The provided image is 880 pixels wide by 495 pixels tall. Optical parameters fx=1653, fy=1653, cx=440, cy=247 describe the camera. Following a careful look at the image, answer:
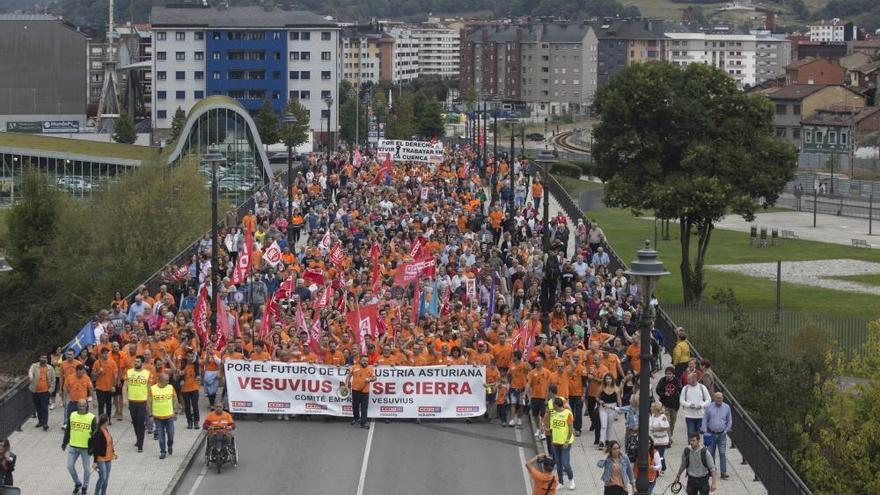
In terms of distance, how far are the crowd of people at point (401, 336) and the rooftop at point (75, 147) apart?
38.6 metres

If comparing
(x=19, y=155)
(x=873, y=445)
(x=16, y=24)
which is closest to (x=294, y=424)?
(x=873, y=445)

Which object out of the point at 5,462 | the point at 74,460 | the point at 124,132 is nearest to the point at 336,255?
the point at 74,460

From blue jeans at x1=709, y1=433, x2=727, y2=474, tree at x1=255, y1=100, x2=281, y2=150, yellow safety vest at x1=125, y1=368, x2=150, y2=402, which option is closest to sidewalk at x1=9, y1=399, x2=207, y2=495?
yellow safety vest at x1=125, y1=368, x2=150, y2=402

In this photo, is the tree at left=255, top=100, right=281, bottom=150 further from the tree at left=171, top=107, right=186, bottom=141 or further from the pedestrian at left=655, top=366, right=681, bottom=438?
the pedestrian at left=655, top=366, right=681, bottom=438

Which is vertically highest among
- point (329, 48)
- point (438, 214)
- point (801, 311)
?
point (329, 48)

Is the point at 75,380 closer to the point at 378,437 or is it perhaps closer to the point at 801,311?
the point at 378,437

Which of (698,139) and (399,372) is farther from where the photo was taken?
(698,139)

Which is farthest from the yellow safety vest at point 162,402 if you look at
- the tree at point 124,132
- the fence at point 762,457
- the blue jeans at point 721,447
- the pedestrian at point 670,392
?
the tree at point 124,132

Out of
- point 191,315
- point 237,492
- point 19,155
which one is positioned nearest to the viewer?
point 237,492

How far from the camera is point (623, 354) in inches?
1179

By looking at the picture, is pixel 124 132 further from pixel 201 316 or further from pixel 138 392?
pixel 138 392

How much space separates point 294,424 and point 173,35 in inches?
5215

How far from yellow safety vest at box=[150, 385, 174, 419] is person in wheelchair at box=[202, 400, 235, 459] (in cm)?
69

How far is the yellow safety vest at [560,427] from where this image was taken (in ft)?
82.9
